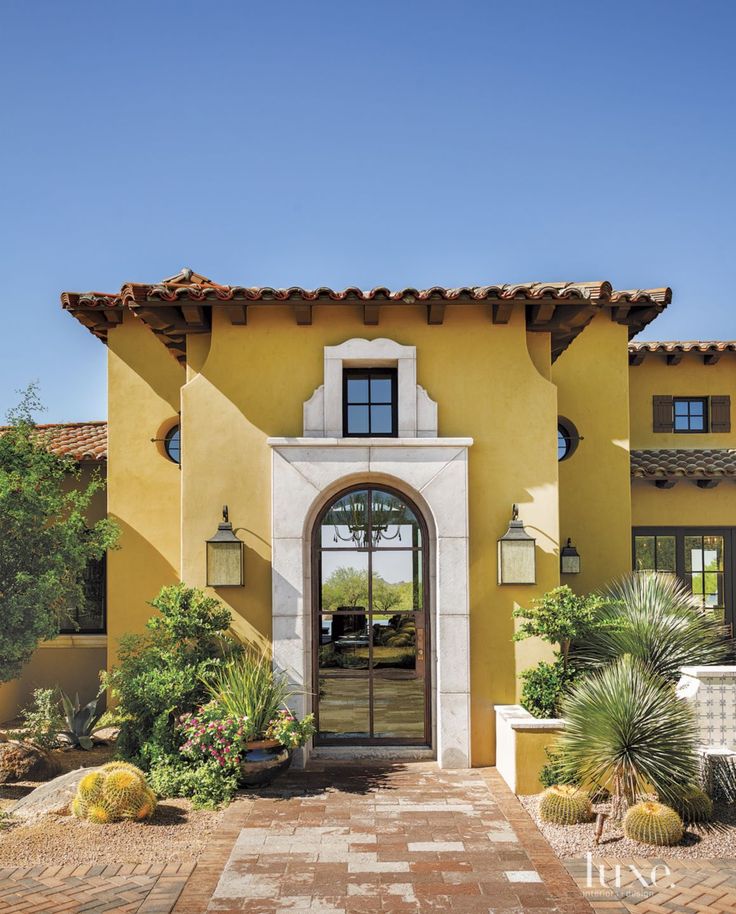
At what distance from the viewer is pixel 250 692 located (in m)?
9.70

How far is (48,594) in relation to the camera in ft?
33.7

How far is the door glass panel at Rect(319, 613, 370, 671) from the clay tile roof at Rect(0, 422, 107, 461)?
562cm

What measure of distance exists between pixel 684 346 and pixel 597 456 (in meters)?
2.99

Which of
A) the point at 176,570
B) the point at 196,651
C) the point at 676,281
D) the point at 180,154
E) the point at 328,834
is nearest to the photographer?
the point at 328,834

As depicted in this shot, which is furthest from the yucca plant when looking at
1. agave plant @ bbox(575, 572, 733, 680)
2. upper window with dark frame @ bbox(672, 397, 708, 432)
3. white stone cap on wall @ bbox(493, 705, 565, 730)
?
upper window with dark frame @ bbox(672, 397, 708, 432)

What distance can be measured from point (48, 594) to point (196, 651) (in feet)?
6.76

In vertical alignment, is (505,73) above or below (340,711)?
above

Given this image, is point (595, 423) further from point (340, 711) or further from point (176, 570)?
point (176, 570)

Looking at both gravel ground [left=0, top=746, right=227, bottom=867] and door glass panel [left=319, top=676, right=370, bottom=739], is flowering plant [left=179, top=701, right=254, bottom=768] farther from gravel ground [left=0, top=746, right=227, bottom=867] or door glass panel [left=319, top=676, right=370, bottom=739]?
door glass panel [left=319, top=676, right=370, bottom=739]

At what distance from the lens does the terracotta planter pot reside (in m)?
9.23

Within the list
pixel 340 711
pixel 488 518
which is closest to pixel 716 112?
pixel 488 518

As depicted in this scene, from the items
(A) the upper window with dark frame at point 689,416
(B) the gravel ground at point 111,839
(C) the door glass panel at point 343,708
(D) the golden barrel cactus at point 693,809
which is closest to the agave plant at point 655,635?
(D) the golden barrel cactus at point 693,809

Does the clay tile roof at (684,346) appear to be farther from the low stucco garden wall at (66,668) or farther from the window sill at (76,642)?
the low stucco garden wall at (66,668)

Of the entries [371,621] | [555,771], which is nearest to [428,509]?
[371,621]
